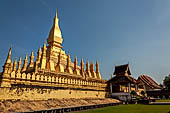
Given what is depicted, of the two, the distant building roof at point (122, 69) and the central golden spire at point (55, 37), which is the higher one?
the central golden spire at point (55, 37)

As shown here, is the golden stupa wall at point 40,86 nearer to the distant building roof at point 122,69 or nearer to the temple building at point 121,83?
the temple building at point 121,83

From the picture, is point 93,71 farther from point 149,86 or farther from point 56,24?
point 56,24

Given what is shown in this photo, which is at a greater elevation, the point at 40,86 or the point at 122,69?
the point at 122,69

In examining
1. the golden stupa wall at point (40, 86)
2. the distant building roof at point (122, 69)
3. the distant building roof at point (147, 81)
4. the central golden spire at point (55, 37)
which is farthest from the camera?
the central golden spire at point (55, 37)

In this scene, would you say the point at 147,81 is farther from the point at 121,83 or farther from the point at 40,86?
the point at 40,86

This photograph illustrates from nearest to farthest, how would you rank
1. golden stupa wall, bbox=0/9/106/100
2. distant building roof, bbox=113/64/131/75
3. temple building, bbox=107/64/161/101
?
golden stupa wall, bbox=0/9/106/100, temple building, bbox=107/64/161/101, distant building roof, bbox=113/64/131/75

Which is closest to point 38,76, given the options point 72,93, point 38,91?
point 38,91

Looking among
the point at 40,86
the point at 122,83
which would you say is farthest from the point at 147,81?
the point at 40,86

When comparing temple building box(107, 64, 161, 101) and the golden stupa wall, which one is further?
temple building box(107, 64, 161, 101)

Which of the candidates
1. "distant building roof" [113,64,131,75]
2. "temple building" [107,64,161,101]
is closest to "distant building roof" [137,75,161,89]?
"temple building" [107,64,161,101]

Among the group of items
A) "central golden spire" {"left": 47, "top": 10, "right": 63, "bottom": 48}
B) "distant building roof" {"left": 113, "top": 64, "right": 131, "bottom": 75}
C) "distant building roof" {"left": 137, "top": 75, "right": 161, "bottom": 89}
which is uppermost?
"central golden spire" {"left": 47, "top": 10, "right": 63, "bottom": 48}

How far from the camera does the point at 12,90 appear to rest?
13.1 metres

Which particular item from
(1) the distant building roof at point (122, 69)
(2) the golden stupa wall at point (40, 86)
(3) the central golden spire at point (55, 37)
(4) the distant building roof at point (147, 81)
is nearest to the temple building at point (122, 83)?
(1) the distant building roof at point (122, 69)

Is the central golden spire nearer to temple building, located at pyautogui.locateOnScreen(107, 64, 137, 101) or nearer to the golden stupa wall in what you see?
the golden stupa wall
